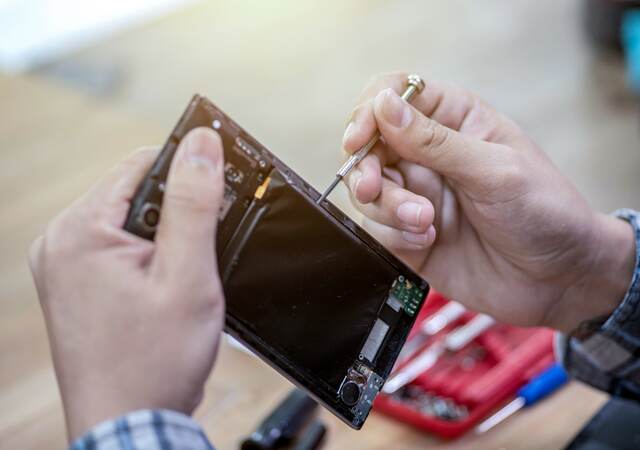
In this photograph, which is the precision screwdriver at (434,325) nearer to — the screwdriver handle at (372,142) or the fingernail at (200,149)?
the screwdriver handle at (372,142)

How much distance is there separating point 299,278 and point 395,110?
18cm

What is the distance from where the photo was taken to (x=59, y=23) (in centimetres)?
250

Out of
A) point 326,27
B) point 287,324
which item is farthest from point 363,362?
point 326,27

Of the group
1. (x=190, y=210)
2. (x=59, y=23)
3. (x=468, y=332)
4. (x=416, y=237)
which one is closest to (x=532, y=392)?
(x=468, y=332)

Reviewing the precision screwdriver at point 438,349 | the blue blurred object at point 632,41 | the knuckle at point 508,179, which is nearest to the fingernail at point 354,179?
the knuckle at point 508,179

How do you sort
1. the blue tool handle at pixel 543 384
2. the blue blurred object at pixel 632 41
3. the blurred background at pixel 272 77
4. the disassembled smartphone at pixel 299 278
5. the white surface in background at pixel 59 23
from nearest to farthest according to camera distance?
the disassembled smartphone at pixel 299 278 < the blue tool handle at pixel 543 384 < the blurred background at pixel 272 77 < the blue blurred object at pixel 632 41 < the white surface in background at pixel 59 23

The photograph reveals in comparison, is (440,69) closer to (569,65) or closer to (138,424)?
(569,65)

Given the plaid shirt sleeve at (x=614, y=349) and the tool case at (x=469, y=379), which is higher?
the plaid shirt sleeve at (x=614, y=349)

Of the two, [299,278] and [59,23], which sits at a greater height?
[299,278]

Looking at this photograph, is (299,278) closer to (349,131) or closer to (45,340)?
(349,131)

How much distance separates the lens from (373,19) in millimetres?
2238

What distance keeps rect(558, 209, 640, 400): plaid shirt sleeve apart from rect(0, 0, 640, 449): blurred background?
457 millimetres

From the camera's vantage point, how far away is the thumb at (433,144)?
0.71 m

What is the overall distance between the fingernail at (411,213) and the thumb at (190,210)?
0.21m
